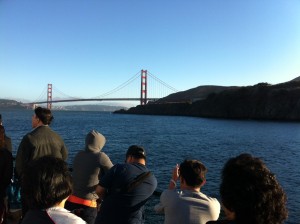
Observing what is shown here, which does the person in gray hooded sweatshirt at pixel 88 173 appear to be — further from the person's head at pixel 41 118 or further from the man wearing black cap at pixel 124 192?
the person's head at pixel 41 118

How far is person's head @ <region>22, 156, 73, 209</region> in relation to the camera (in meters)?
1.66

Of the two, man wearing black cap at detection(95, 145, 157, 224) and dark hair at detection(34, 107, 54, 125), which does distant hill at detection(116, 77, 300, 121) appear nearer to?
dark hair at detection(34, 107, 54, 125)

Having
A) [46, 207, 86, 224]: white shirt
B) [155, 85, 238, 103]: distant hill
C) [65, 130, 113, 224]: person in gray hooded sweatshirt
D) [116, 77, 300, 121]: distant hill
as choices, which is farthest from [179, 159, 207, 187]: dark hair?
[155, 85, 238, 103]: distant hill

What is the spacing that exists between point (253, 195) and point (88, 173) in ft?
7.36

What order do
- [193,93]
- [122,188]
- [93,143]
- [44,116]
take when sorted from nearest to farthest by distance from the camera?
[122,188]
[93,143]
[44,116]
[193,93]

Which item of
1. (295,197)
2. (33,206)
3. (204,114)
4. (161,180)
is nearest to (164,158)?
(161,180)

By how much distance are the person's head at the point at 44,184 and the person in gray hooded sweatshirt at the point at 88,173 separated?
1725 millimetres

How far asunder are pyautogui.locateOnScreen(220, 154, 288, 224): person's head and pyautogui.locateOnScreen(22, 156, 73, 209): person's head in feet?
2.92

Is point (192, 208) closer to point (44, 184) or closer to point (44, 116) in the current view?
point (44, 184)

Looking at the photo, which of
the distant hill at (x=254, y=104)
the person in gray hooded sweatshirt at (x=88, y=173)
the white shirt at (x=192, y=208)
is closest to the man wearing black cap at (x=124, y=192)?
the white shirt at (x=192, y=208)

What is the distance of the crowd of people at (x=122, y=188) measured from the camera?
161 centimetres

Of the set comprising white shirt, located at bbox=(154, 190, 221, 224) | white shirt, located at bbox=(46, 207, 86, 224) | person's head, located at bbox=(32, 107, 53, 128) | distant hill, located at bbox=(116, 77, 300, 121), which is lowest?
white shirt, located at bbox=(154, 190, 221, 224)

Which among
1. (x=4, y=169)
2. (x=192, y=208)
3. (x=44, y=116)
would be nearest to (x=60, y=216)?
(x=192, y=208)

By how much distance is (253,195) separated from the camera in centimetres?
159
